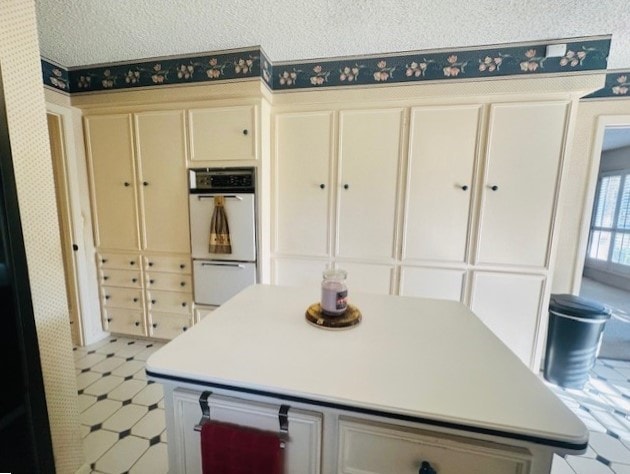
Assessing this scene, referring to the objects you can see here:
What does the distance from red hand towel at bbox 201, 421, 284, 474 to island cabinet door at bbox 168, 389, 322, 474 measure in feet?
0.06

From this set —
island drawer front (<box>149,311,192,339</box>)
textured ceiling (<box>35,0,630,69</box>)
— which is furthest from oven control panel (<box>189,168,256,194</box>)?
island drawer front (<box>149,311,192,339</box>)

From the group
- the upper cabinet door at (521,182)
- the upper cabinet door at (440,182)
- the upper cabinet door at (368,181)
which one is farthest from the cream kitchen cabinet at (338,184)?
the upper cabinet door at (521,182)

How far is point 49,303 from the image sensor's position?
1216 millimetres

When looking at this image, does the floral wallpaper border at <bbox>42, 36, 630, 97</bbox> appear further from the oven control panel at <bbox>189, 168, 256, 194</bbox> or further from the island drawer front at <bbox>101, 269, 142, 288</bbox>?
the island drawer front at <bbox>101, 269, 142, 288</bbox>

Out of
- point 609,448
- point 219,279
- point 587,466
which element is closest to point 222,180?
point 219,279

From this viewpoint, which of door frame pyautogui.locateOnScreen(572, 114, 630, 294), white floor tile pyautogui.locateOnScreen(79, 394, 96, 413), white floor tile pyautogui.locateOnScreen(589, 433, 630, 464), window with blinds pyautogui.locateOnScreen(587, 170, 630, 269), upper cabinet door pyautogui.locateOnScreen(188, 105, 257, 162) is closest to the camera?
white floor tile pyautogui.locateOnScreen(589, 433, 630, 464)

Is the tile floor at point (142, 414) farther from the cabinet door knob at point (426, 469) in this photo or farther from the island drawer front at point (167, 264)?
the cabinet door knob at point (426, 469)

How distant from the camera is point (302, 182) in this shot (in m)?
2.38

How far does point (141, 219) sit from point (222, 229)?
2.70 feet

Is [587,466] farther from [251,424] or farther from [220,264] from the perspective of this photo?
[220,264]

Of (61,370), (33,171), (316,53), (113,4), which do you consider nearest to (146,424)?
(61,370)

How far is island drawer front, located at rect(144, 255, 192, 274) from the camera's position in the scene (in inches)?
96.9

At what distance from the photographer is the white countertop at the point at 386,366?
26.0 inches

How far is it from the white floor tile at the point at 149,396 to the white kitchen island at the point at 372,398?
1272 mm
